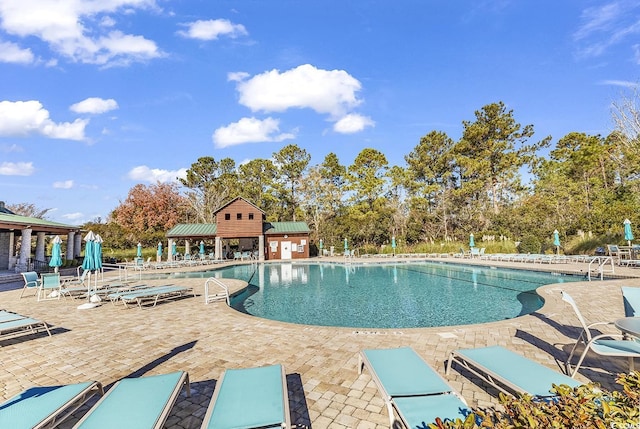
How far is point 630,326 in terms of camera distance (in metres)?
3.21

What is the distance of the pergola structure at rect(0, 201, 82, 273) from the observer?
16.2 meters

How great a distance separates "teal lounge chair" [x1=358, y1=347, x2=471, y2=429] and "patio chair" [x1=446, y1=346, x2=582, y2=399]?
56 cm

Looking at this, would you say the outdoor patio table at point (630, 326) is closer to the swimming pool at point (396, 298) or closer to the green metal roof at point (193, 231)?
the swimming pool at point (396, 298)

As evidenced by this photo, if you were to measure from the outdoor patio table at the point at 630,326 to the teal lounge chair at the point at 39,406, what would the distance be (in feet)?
16.8

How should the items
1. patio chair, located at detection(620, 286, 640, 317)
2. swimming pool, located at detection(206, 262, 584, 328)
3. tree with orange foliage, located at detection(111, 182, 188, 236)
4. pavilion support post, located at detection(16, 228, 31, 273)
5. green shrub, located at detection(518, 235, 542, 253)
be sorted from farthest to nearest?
tree with orange foliage, located at detection(111, 182, 188, 236) < green shrub, located at detection(518, 235, 542, 253) < pavilion support post, located at detection(16, 228, 31, 273) < swimming pool, located at detection(206, 262, 584, 328) < patio chair, located at detection(620, 286, 640, 317)

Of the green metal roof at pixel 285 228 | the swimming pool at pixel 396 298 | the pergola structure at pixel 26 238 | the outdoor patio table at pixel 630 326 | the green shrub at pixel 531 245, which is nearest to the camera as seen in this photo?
the outdoor patio table at pixel 630 326

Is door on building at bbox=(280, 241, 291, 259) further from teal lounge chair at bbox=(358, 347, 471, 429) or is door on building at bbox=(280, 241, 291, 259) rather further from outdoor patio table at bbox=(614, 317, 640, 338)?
outdoor patio table at bbox=(614, 317, 640, 338)

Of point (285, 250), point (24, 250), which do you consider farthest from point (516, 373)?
point (285, 250)

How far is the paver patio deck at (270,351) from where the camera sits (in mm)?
3125

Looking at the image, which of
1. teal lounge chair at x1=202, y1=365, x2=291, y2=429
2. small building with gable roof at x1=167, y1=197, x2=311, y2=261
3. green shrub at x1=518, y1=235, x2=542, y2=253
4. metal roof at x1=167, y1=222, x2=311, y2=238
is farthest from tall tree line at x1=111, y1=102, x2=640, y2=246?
teal lounge chair at x1=202, y1=365, x2=291, y2=429

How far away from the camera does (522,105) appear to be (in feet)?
106

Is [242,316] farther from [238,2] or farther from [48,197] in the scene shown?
[48,197]

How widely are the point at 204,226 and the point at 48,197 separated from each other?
2244cm

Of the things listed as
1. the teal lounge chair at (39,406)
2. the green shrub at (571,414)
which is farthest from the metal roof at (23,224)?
the green shrub at (571,414)
